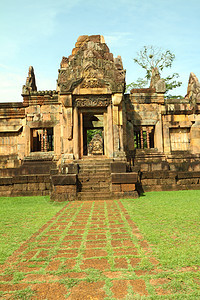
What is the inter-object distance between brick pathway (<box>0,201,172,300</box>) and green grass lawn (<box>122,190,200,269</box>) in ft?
0.60

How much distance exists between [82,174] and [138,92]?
6132 millimetres

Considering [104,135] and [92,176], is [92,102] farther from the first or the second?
[92,176]

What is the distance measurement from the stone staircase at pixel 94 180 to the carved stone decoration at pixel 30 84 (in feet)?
18.1

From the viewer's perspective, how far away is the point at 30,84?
1305 cm

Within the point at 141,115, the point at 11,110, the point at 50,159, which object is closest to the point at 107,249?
the point at 50,159

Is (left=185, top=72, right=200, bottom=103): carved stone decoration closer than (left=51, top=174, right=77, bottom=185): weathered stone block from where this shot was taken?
No

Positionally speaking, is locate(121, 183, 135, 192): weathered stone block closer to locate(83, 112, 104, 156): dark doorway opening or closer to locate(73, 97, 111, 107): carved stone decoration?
locate(73, 97, 111, 107): carved stone decoration

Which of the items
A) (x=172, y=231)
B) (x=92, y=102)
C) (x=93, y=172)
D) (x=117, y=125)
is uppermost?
(x=92, y=102)

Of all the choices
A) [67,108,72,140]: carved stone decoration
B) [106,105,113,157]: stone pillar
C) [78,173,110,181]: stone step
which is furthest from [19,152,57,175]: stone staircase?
[106,105,113,157]: stone pillar

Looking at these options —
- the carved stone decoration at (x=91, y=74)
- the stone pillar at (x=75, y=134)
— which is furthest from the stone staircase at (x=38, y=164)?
the carved stone decoration at (x=91, y=74)

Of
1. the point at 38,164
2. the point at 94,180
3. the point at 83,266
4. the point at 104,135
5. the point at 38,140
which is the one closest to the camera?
the point at 83,266

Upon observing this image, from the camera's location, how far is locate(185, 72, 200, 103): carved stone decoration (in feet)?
41.2

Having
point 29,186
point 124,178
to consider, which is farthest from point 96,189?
point 29,186

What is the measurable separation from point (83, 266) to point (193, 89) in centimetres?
1235
